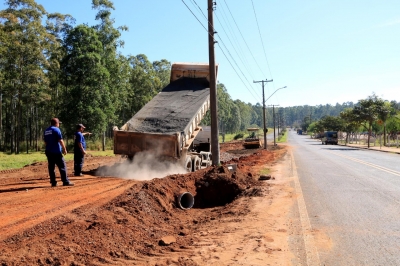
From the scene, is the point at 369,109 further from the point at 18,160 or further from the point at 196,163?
the point at 18,160

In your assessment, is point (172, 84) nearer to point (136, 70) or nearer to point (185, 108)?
point (185, 108)

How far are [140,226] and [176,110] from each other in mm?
7983

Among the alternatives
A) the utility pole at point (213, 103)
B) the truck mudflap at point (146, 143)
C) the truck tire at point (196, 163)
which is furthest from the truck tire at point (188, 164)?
the utility pole at point (213, 103)

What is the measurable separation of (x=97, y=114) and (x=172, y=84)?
1582 centimetres

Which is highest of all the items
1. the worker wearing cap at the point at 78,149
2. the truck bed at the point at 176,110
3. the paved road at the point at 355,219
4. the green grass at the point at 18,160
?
the truck bed at the point at 176,110

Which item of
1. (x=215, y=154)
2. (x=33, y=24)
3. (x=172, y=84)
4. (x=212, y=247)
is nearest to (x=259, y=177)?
(x=215, y=154)

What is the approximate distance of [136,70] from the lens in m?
46.8

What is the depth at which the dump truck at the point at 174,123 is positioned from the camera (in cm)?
1162

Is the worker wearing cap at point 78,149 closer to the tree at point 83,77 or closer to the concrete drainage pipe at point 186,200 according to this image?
the concrete drainage pipe at point 186,200

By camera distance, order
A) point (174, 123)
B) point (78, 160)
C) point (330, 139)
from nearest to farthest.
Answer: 1. point (78, 160)
2. point (174, 123)
3. point (330, 139)

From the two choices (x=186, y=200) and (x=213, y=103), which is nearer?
(x=186, y=200)

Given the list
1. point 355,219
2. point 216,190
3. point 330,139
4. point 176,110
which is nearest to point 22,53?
point 176,110

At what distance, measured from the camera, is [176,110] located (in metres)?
13.3

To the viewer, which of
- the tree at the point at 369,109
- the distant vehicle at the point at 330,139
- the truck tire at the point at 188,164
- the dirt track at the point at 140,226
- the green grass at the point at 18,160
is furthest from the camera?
the distant vehicle at the point at 330,139
